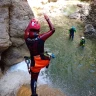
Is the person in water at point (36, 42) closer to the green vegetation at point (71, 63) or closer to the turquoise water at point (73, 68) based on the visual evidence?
the turquoise water at point (73, 68)

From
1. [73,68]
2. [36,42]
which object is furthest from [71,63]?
[36,42]

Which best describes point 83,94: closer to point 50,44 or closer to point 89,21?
point 50,44

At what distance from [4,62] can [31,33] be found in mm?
3658

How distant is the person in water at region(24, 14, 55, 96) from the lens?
5562 mm

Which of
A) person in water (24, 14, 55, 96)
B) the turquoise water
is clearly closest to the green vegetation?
the turquoise water

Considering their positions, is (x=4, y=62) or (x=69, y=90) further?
(x=4, y=62)

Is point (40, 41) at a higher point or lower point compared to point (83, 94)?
higher

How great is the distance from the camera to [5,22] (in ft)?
26.0

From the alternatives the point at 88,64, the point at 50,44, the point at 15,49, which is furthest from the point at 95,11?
the point at 15,49

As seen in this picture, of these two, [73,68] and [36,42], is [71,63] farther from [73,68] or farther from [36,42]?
[36,42]

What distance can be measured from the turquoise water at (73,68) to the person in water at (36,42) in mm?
2322

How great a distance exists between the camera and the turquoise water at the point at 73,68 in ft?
26.8

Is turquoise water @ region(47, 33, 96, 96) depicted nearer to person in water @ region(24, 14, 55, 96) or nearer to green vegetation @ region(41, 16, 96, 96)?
green vegetation @ region(41, 16, 96, 96)

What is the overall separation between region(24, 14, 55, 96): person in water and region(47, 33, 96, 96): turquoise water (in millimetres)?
2322
